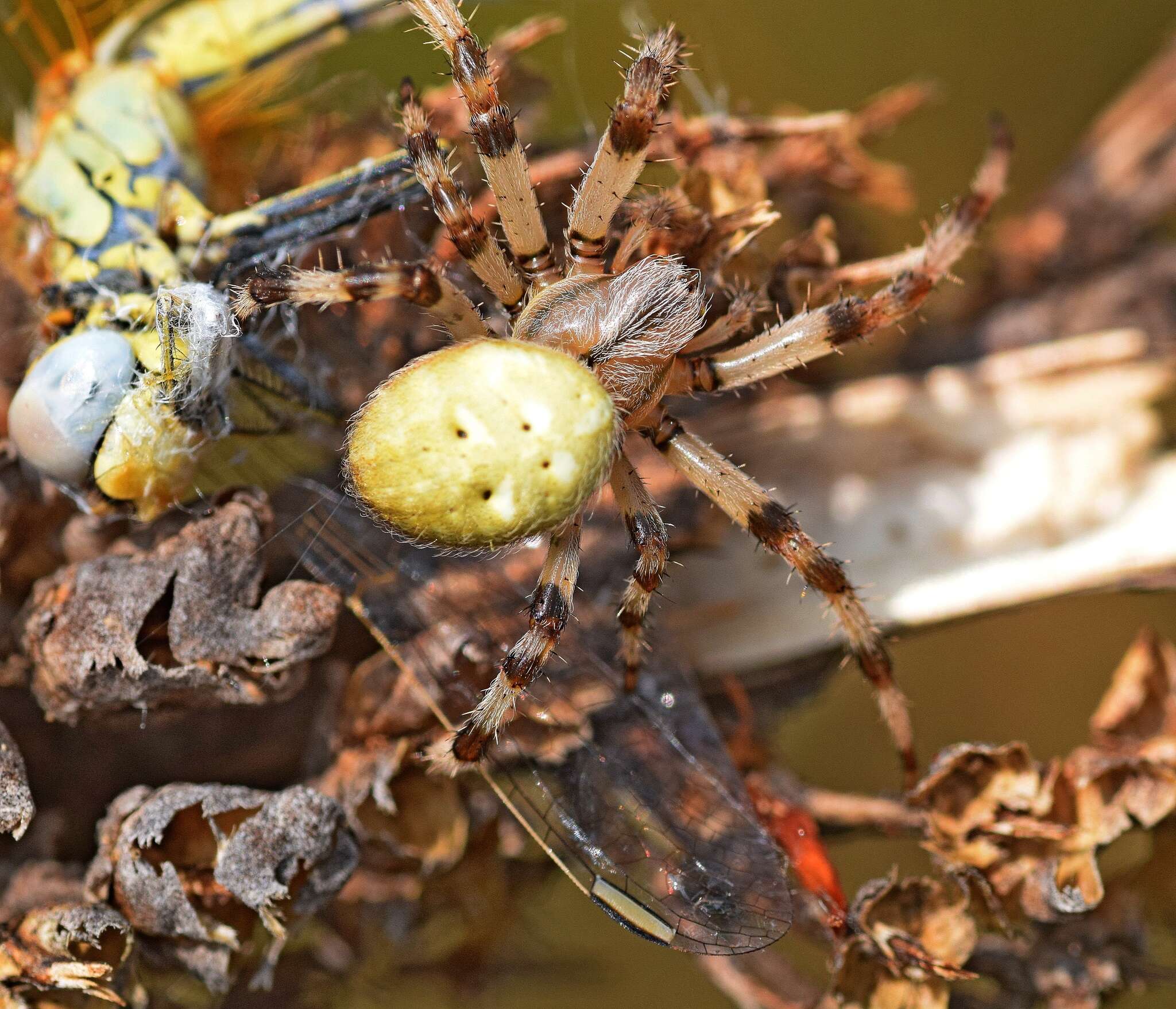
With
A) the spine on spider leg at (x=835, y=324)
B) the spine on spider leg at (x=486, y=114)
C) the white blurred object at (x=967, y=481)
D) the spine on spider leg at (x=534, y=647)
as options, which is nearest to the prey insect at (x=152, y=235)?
the spine on spider leg at (x=486, y=114)

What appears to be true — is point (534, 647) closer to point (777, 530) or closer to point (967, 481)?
point (777, 530)

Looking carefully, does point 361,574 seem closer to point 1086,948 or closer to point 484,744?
point 484,744

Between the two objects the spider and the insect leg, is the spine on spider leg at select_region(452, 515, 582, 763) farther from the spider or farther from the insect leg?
the insect leg

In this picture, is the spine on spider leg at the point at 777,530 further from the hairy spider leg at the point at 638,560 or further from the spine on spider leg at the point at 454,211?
the spine on spider leg at the point at 454,211

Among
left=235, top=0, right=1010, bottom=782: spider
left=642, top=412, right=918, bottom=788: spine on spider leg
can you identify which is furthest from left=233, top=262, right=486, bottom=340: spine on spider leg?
left=642, top=412, right=918, bottom=788: spine on spider leg

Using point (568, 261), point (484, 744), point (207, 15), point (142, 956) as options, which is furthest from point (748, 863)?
point (207, 15)

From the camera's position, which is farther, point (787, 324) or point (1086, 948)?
point (787, 324)
